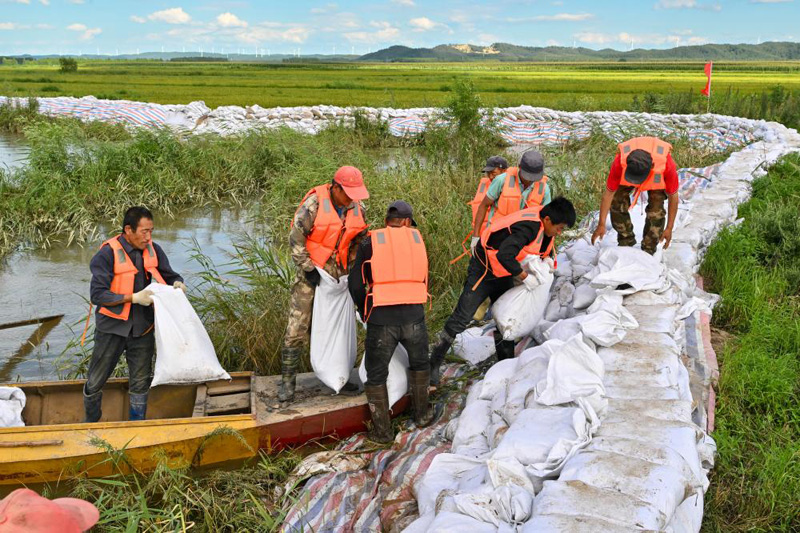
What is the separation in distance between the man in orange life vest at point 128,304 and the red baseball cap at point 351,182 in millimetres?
1127

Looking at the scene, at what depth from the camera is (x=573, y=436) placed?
2.97 metres

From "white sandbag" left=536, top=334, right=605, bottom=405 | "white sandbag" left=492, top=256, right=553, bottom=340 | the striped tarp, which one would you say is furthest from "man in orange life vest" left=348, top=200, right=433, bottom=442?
"white sandbag" left=536, top=334, right=605, bottom=405

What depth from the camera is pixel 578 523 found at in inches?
92.0

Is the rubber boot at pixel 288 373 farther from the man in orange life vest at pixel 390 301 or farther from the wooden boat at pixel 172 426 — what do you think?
the man in orange life vest at pixel 390 301

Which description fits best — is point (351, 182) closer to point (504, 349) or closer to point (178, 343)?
point (178, 343)

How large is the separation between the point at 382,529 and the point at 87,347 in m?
3.72

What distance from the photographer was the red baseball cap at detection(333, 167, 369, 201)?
13.2 feet

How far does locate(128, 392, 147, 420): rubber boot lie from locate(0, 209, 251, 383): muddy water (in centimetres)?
130

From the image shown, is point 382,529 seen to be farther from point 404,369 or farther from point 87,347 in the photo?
point 87,347

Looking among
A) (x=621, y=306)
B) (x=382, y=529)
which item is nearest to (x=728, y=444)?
(x=621, y=306)

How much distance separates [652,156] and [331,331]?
Result: 8.40 feet

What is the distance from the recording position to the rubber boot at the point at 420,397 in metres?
4.20

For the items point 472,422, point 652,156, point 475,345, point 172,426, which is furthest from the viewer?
point 475,345

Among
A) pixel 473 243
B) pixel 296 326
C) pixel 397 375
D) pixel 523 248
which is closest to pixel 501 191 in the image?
pixel 473 243
